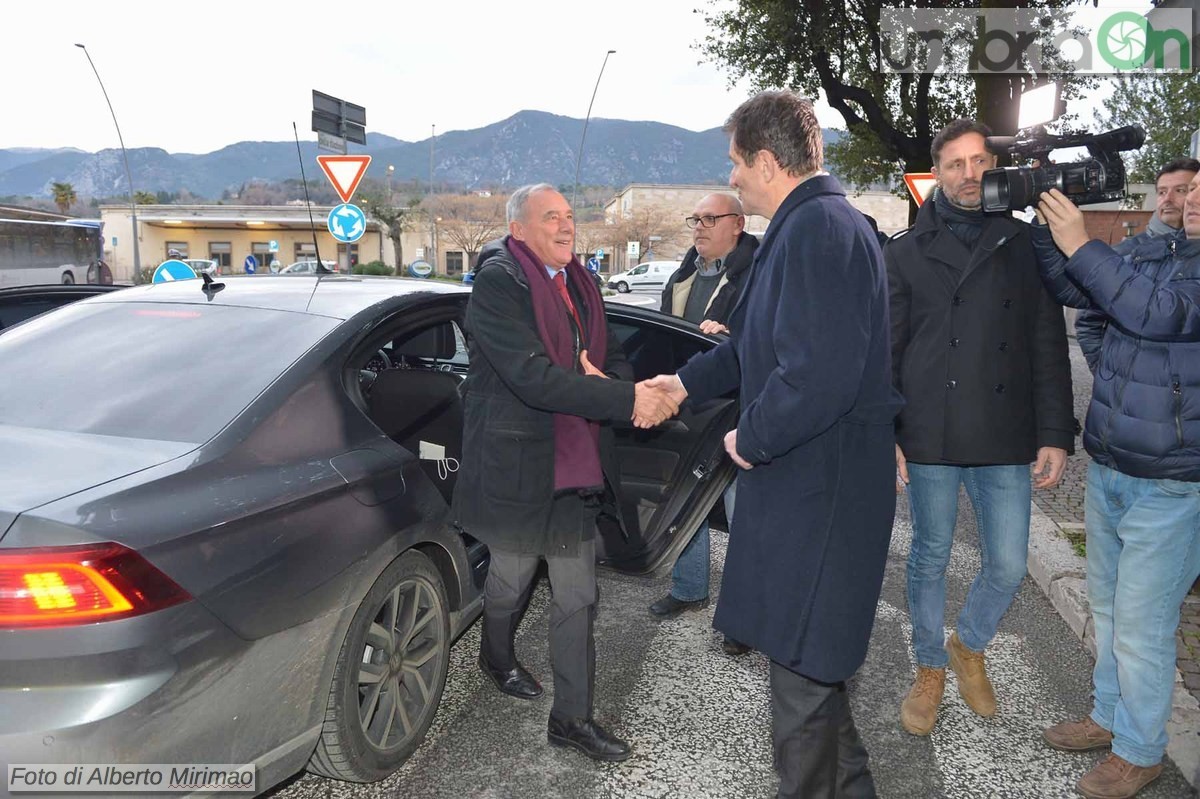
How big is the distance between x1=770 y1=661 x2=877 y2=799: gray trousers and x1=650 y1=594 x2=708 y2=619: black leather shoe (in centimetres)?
199

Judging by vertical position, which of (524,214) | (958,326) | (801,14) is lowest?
(958,326)

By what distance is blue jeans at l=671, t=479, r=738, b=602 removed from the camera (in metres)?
4.13

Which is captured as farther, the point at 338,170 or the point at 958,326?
the point at 338,170

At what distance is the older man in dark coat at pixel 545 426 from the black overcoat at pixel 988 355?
964mm

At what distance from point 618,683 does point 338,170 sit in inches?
307

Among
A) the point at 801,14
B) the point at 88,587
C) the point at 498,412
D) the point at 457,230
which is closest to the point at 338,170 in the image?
the point at 498,412

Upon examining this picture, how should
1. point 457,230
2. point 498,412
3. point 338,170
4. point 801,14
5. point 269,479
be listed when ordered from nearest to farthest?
point 269,479
point 498,412
point 338,170
point 801,14
point 457,230

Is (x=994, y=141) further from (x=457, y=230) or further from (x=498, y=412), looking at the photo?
(x=457, y=230)

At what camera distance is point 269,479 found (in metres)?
2.21

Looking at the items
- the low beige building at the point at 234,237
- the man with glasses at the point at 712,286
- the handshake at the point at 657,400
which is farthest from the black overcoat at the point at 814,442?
the low beige building at the point at 234,237

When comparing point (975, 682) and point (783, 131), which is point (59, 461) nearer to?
point (783, 131)

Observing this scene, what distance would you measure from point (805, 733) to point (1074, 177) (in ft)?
5.78

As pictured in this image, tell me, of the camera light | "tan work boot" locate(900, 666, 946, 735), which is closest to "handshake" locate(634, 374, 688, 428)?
"tan work boot" locate(900, 666, 946, 735)

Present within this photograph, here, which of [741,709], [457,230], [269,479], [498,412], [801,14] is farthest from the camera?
[457,230]
